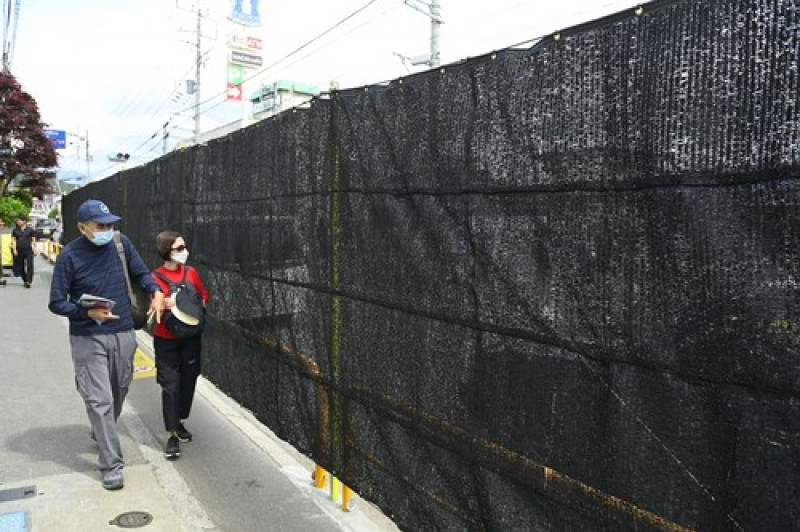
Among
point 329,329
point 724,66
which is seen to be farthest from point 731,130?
point 329,329

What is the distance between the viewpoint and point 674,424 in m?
1.75

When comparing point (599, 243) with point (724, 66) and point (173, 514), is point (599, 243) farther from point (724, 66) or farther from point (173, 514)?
point (173, 514)

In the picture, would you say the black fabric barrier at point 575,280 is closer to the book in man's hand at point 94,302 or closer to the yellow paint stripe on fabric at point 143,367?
the book in man's hand at point 94,302

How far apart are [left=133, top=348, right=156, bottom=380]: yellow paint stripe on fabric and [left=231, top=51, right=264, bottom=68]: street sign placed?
4935 cm

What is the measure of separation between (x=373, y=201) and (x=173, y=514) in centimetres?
239

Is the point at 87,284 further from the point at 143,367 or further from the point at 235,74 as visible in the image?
the point at 235,74

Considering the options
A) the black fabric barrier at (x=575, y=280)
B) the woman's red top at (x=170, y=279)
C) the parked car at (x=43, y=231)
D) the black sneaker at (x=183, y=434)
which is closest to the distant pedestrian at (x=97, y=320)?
the woman's red top at (x=170, y=279)

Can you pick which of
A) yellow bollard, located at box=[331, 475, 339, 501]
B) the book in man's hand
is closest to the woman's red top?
the book in man's hand

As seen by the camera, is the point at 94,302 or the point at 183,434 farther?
the point at 183,434

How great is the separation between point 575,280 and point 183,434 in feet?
13.3

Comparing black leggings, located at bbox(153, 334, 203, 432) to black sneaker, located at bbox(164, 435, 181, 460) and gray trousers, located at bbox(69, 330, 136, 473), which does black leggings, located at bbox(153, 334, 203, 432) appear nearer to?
black sneaker, located at bbox(164, 435, 181, 460)

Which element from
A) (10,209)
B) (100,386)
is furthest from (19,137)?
(100,386)

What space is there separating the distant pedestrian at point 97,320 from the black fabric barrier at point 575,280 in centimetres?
164

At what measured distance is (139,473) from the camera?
445 centimetres
